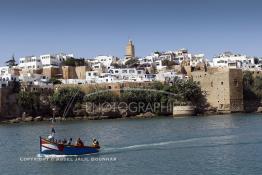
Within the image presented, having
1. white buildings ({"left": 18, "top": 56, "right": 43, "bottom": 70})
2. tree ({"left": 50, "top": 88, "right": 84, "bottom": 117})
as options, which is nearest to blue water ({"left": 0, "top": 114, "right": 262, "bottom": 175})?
tree ({"left": 50, "top": 88, "right": 84, "bottom": 117})

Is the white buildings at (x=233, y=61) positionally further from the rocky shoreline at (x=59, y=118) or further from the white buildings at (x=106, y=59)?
the rocky shoreline at (x=59, y=118)

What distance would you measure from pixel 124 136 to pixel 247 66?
50.8 meters

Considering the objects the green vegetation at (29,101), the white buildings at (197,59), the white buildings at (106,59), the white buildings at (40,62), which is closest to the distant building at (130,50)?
the white buildings at (106,59)

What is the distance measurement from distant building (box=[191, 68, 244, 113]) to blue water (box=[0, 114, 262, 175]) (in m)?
21.8

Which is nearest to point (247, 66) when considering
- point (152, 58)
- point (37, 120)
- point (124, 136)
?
point (152, 58)

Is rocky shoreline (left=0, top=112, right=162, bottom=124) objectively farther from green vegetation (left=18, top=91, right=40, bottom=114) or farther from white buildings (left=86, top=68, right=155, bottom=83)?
white buildings (left=86, top=68, right=155, bottom=83)

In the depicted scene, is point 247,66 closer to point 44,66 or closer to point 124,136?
Answer: point 44,66

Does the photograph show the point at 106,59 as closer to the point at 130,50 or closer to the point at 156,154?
the point at 130,50

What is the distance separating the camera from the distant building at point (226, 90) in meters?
61.6

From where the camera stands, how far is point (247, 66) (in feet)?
275

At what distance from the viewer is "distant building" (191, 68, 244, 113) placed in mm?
61562

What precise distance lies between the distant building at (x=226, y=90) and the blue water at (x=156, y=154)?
71.6 feet

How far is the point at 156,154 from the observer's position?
90.0ft

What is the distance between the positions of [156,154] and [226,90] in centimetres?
3581
